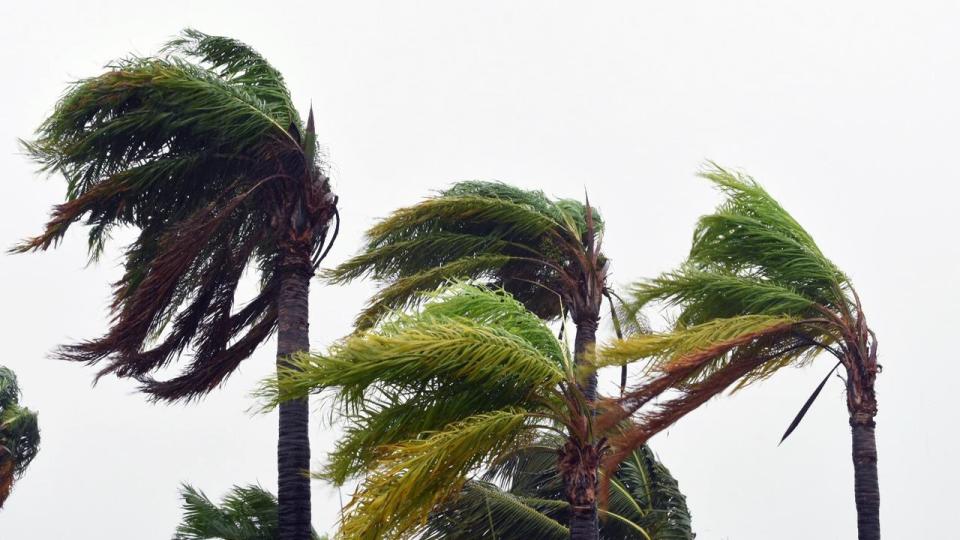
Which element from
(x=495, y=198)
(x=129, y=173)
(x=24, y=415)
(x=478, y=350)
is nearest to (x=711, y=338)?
(x=478, y=350)

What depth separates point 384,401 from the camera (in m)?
11.1

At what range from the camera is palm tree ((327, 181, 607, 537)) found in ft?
63.2

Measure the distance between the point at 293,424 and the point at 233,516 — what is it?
4.63ft

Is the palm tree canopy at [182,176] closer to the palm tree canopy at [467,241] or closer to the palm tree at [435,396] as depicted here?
the palm tree canopy at [467,241]

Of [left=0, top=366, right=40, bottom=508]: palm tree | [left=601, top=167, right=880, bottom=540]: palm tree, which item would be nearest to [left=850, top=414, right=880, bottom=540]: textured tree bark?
[left=601, top=167, right=880, bottom=540]: palm tree

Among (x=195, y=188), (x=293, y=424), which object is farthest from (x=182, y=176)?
(x=293, y=424)

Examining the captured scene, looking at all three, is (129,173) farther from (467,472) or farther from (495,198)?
(467,472)

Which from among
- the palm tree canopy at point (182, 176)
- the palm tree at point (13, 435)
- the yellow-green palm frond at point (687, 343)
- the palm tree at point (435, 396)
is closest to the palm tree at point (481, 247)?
the palm tree canopy at point (182, 176)

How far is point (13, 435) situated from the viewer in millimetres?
32125

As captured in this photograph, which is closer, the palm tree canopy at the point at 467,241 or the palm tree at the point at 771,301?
the palm tree at the point at 771,301

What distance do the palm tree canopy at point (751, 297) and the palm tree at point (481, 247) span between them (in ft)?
11.8

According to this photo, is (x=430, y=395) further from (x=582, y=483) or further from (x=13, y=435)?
(x=13, y=435)

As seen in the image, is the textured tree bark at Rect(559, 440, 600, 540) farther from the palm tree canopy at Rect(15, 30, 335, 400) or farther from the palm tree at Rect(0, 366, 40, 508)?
the palm tree at Rect(0, 366, 40, 508)

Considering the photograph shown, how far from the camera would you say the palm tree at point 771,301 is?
14.2 m
